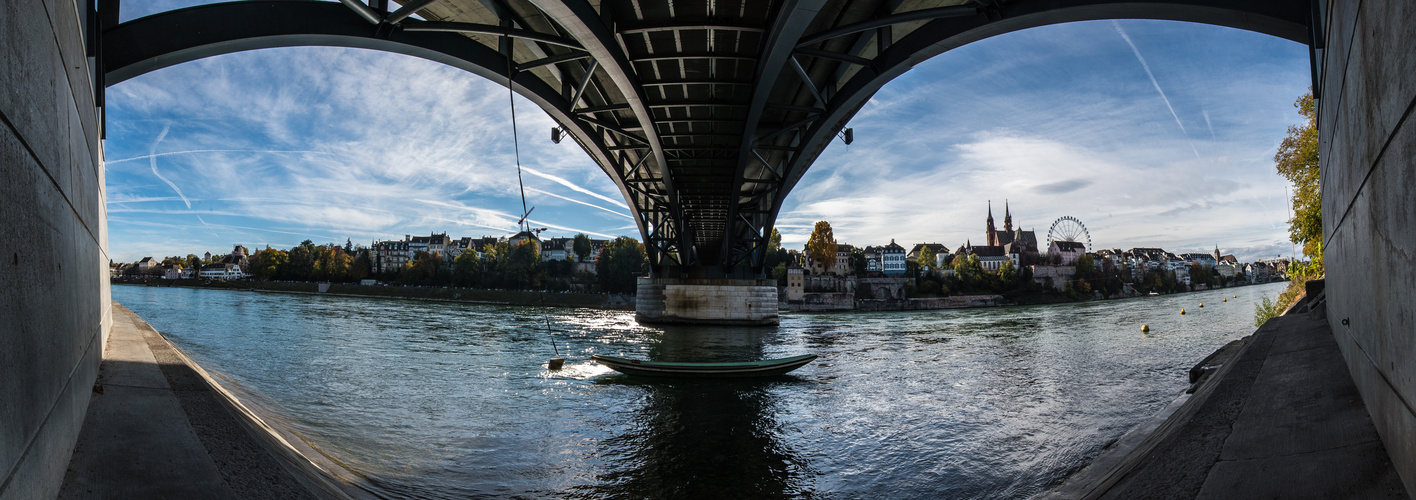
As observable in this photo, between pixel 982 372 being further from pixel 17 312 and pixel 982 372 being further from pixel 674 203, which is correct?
pixel 17 312

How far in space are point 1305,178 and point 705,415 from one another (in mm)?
21292

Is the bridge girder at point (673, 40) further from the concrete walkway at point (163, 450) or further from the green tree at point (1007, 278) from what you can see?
the green tree at point (1007, 278)

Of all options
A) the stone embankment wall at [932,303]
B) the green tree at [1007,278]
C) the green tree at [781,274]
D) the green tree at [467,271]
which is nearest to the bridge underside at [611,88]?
the stone embankment wall at [932,303]

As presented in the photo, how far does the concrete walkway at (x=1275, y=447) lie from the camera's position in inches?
109

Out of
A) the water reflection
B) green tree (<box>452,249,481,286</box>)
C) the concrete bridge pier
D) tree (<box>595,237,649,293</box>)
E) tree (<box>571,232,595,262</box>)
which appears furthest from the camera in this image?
tree (<box>571,232,595,262</box>)

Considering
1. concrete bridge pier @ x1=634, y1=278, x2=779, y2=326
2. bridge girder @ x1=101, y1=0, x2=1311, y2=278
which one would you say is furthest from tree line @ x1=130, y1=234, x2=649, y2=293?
bridge girder @ x1=101, y1=0, x2=1311, y2=278

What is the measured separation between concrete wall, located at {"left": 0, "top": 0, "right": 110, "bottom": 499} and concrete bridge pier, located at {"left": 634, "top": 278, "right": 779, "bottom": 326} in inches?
1064

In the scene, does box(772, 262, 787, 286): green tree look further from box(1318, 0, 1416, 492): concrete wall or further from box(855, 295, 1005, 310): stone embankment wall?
box(1318, 0, 1416, 492): concrete wall

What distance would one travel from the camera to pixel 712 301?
3066 centimetres

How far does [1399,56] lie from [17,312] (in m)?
4.95

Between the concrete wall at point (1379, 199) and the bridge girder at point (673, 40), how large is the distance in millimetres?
2856

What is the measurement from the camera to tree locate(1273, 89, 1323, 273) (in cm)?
1770

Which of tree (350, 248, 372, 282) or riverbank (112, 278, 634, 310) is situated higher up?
tree (350, 248, 372, 282)

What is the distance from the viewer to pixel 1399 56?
209cm
